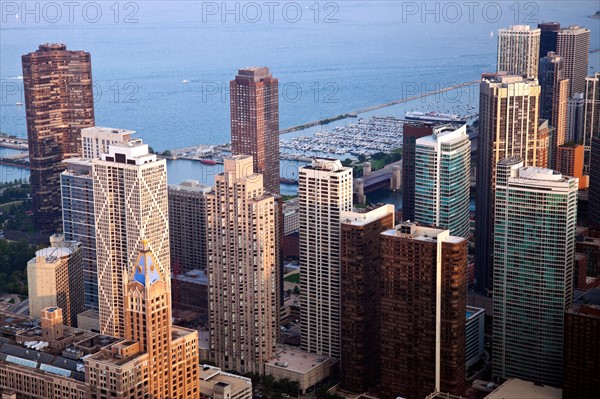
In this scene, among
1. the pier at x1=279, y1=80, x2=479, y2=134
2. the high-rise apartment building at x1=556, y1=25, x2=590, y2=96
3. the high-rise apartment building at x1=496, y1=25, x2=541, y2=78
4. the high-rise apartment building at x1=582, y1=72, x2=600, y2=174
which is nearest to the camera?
the high-rise apartment building at x1=582, y1=72, x2=600, y2=174

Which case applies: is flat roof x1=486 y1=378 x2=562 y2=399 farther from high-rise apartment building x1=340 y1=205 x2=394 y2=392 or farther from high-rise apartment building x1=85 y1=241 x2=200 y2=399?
high-rise apartment building x1=85 y1=241 x2=200 y2=399

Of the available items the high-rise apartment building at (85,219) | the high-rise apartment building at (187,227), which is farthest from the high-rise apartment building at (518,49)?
the high-rise apartment building at (85,219)

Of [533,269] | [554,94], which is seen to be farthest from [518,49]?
[533,269]

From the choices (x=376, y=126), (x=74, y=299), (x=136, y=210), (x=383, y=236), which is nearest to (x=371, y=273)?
(x=383, y=236)

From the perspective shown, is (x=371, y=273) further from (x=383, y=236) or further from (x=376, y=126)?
(x=376, y=126)

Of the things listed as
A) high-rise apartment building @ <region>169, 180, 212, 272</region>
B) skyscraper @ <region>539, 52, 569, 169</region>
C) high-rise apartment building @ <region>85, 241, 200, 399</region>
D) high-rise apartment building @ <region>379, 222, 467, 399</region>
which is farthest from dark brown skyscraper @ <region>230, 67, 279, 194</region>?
high-rise apartment building @ <region>85, 241, 200, 399</region>

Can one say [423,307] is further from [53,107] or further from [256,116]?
[53,107]
